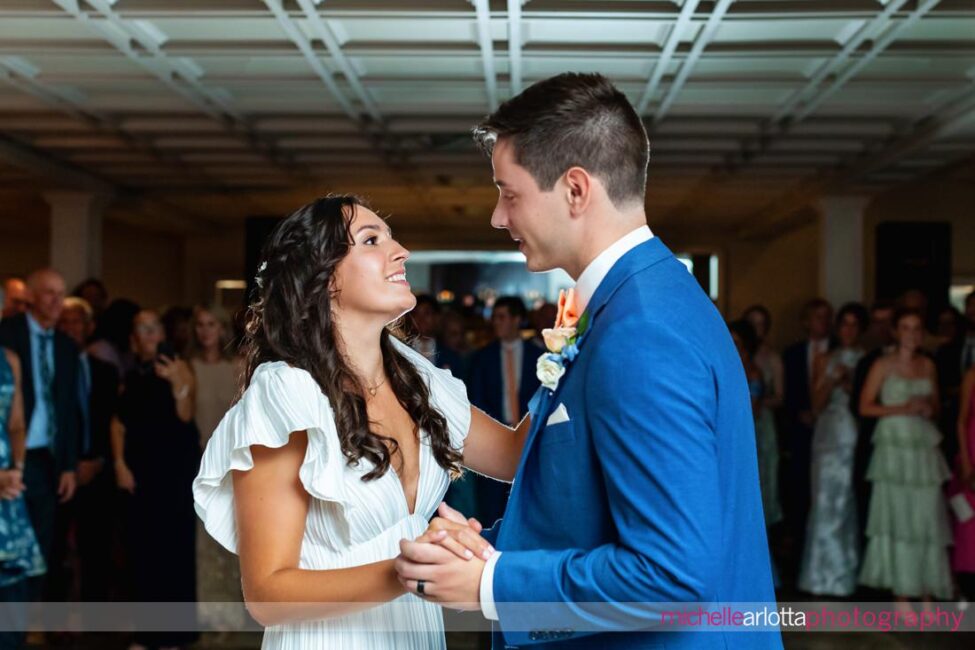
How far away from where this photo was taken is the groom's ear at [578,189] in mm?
1547

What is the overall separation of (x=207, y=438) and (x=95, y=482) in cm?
77

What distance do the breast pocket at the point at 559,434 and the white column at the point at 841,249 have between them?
11520mm

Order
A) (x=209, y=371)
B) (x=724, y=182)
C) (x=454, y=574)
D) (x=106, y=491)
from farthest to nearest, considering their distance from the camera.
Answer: (x=724, y=182) → (x=106, y=491) → (x=209, y=371) → (x=454, y=574)

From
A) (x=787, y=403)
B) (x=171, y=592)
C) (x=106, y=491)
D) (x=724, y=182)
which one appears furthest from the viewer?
(x=724, y=182)

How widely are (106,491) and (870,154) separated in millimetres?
7595

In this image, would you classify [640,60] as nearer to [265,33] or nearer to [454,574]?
[265,33]

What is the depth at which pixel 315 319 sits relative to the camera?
209 cm

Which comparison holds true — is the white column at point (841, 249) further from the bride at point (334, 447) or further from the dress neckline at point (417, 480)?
the dress neckline at point (417, 480)

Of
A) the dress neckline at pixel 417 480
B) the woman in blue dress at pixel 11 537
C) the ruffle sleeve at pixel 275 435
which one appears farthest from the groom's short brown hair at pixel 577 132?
the woman in blue dress at pixel 11 537

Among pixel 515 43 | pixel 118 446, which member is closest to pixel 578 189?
pixel 118 446

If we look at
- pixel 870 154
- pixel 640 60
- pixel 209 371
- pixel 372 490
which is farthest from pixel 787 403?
pixel 372 490

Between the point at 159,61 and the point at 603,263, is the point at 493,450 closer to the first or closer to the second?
the point at 603,263

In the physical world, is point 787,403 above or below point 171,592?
above

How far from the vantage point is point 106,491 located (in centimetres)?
636
